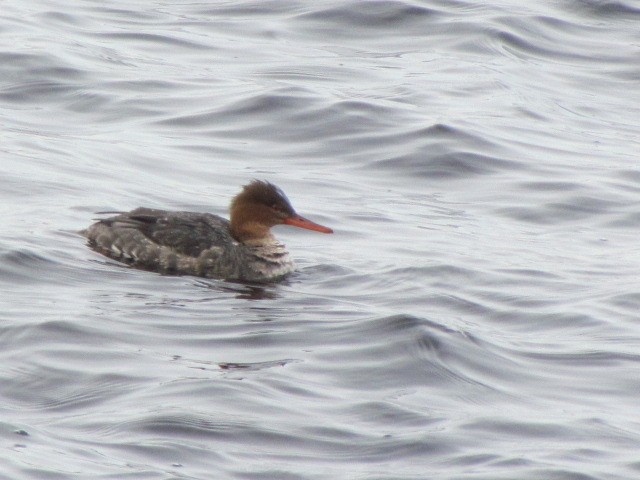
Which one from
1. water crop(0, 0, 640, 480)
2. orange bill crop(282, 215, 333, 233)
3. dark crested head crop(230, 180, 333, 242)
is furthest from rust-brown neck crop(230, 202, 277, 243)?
water crop(0, 0, 640, 480)

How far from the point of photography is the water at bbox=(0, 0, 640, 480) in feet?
24.4

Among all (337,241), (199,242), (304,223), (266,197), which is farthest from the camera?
(337,241)

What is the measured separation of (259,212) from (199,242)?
0.63m

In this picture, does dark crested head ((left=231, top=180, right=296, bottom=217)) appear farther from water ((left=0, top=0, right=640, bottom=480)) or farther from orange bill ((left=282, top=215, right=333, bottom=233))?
water ((left=0, top=0, right=640, bottom=480))

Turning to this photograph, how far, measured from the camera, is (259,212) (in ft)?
36.6

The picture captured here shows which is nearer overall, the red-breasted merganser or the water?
the water

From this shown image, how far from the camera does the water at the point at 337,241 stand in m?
7.43

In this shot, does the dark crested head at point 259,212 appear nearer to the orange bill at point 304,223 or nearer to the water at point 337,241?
the orange bill at point 304,223

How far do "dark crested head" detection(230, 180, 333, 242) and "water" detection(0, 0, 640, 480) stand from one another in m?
0.47

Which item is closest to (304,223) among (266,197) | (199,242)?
(266,197)

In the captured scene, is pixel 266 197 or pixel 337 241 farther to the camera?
pixel 337 241

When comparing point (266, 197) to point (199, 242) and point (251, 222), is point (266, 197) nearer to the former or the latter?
point (251, 222)

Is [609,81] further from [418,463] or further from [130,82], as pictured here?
[418,463]

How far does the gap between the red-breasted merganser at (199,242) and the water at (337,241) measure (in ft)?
0.61
